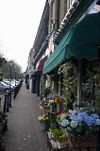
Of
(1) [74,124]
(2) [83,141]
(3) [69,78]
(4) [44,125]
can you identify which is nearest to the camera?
(1) [74,124]

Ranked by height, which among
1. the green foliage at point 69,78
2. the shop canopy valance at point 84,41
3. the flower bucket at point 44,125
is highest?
the shop canopy valance at point 84,41

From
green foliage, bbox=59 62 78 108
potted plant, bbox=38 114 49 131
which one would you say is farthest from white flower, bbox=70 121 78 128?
potted plant, bbox=38 114 49 131

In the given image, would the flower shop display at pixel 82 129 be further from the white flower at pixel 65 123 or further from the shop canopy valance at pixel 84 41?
the shop canopy valance at pixel 84 41

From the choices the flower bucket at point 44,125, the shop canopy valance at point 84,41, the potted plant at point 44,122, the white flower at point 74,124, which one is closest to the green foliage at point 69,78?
the shop canopy valance at point 84,41

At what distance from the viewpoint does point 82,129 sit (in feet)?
23.6

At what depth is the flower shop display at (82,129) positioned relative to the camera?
719 cm

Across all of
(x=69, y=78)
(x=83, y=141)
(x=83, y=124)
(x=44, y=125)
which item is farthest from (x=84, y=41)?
(x=44, y=125)

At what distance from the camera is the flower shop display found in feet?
23.6

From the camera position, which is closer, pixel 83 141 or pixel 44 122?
pixel 83 141

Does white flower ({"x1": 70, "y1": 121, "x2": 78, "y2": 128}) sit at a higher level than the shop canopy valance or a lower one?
lower

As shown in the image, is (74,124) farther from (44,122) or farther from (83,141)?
(44,122)

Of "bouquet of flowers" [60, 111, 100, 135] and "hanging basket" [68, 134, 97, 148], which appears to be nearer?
"bouquet of flowers" [60, 111, 100, 135]

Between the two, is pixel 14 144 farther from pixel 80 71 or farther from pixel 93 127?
pixel 93 127

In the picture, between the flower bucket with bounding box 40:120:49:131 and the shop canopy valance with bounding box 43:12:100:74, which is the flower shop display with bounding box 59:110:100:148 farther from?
the flower bucket with bounding box 40:120:49:131
